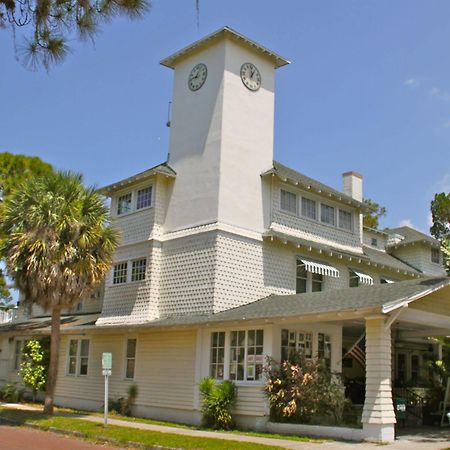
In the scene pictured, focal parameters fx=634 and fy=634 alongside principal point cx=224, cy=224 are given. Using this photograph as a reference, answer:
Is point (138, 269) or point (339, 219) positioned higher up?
point (339, 219)

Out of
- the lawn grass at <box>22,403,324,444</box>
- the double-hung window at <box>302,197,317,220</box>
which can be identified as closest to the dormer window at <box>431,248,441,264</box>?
the double-hung window at <box>302,197,317,220</box>

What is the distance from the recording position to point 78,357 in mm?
26828

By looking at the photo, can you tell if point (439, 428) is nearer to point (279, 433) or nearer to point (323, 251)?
point (279, 433)

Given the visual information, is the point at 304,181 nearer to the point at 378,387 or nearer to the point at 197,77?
the point at 197,77

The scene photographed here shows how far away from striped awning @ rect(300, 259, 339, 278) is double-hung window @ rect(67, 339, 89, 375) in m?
9.82

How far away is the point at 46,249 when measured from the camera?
20.8 metres

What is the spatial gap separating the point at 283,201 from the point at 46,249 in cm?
948

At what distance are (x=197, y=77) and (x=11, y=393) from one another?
16005 mm

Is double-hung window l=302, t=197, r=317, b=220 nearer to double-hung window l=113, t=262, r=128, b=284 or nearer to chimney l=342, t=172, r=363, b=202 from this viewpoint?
chimney l=342, t=172, r=363, b=202

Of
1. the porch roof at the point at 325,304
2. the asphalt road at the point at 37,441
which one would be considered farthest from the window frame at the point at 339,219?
the asphalt road at the point at 37,441

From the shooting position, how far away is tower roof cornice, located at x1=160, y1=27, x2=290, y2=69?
80.7ft

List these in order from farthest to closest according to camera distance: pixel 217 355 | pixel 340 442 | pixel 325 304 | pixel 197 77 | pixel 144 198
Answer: pixel 144 198 < pixel 197 77 < pixel 217 355 < pixel 325 304 < pixel 340 442

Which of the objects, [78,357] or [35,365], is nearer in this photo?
[78,357]

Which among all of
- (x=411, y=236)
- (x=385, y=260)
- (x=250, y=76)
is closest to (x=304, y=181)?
(x=250, y=76)
